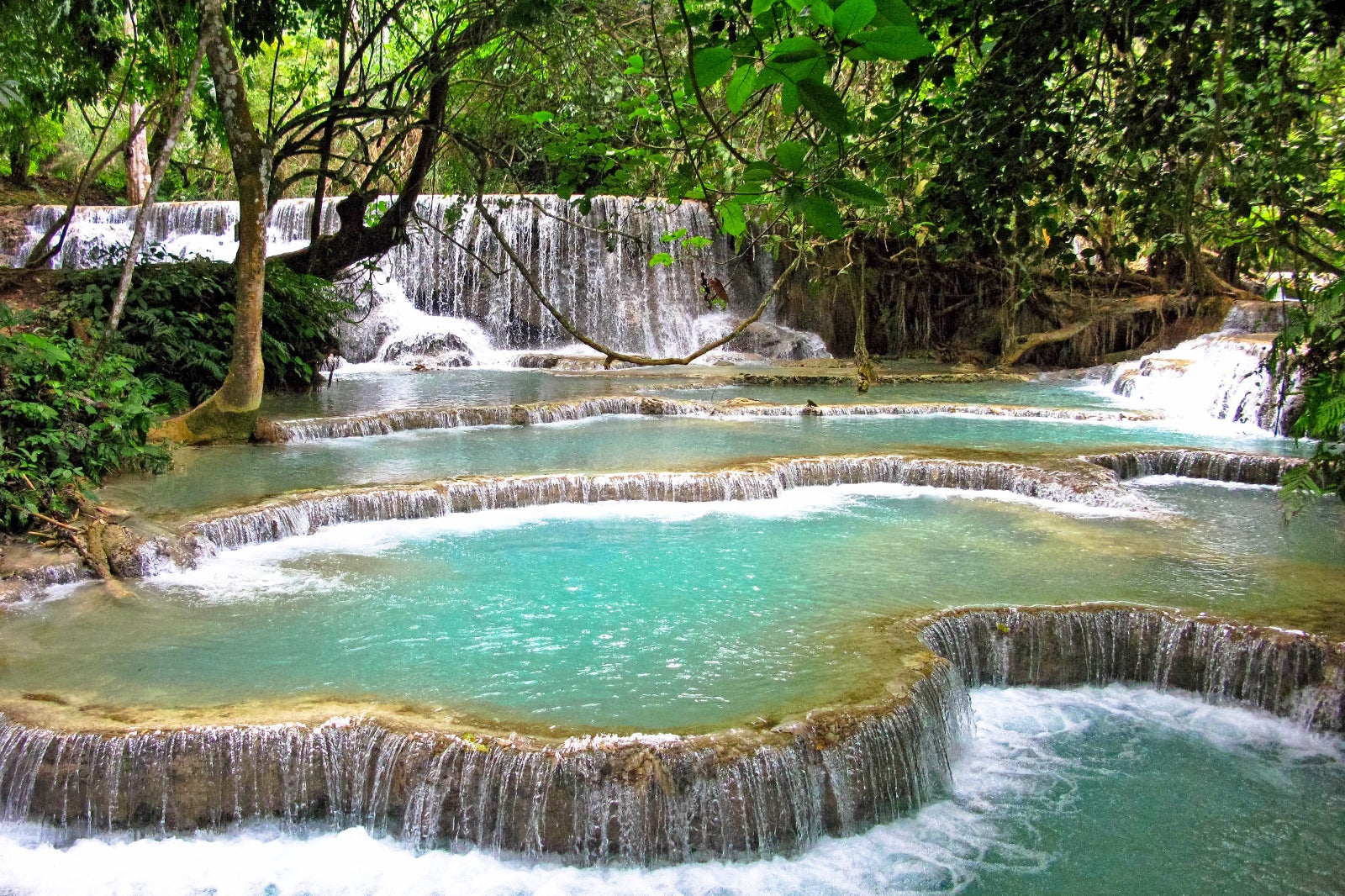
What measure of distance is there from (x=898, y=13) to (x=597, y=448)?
8477mm

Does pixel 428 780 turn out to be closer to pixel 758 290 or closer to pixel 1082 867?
pixel 1082 867

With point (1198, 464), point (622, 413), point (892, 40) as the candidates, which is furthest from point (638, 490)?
point (892, 40)

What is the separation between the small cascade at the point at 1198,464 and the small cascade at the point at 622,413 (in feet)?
8.33

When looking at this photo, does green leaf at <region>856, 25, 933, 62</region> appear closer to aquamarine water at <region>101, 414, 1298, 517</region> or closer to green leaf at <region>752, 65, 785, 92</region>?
green leaf at <region>752, 65, 785, 92</region>

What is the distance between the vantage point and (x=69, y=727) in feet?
13.2

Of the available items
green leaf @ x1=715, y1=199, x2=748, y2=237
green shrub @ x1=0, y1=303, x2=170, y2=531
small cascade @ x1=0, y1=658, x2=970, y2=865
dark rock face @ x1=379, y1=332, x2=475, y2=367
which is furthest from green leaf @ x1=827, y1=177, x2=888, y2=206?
dark rock face @ x1=379, y1=332, x2=475, y2=367

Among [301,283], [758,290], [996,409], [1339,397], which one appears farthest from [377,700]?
[758,290]

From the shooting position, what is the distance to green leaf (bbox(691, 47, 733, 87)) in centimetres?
127

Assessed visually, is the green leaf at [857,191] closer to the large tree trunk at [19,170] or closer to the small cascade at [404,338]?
the small cascade at [404,338]

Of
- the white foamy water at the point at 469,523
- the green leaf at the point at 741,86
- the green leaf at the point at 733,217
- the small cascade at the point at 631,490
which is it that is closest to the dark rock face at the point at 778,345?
the small cascade at the point at 631,490

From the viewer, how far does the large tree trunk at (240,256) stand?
7391mm

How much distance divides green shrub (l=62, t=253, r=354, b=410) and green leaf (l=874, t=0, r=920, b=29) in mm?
9276

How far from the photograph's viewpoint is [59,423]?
6895 millimetres

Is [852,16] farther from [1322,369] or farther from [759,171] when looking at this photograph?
[1322,369]
